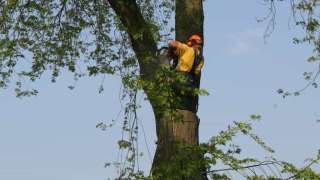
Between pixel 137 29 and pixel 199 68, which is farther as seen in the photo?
pixel 137 29

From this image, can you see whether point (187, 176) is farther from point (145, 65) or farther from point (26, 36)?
point (26, 36)

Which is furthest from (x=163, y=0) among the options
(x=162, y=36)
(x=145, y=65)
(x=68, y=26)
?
(x=145, y=65)

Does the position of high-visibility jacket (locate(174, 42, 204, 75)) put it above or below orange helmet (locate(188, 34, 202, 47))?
below

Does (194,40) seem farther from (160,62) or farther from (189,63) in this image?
(160,62)

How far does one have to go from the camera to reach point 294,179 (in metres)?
7.03

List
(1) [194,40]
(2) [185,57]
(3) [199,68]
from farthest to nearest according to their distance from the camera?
(1) [194,40]
(3) [199,68]
(2) [185,57]

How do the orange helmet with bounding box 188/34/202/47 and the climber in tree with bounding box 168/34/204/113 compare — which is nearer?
the climber in tree with bounding box 168/34/204/113

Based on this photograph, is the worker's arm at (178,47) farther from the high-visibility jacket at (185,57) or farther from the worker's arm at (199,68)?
the worker's arm at (199,68)

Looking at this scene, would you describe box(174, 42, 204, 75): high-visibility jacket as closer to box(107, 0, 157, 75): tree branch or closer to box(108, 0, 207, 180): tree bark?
box(108, 0, 207, 180): tree bark

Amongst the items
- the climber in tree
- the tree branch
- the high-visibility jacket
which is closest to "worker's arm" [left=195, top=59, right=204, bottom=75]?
the climber in tree

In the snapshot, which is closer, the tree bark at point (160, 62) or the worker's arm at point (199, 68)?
the tree bark at point (160, 62)

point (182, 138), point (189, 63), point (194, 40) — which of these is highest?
point (194, 40)

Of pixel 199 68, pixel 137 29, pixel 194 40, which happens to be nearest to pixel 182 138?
pixel 199 68

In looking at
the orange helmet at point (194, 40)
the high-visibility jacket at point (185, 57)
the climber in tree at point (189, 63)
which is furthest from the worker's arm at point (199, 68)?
the orange helmet at point (194, 40)
